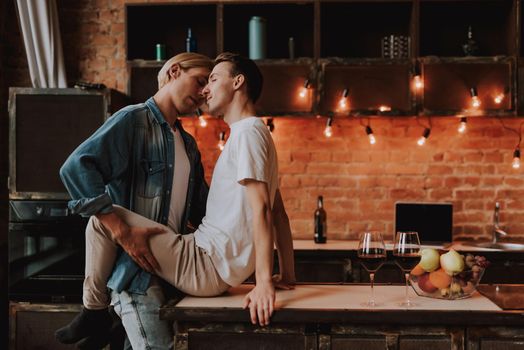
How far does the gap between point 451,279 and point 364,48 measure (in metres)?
2.54

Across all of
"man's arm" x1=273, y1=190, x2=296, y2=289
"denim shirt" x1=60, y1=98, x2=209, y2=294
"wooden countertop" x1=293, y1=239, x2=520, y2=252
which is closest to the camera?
"denim shirt" x1=60, y1=98, x2=209, y2=294

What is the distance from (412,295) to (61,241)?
2.25 meters

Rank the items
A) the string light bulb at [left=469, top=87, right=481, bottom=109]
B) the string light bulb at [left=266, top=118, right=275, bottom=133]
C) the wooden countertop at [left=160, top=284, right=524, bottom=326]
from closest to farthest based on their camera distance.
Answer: the wooden countertop at [left=160, top=284, right=524, bottom=326], the string light bulb at [left=469, top=87, right=481, bottom=109], the string light bulb at [left=266, top=118, right=275, bottom=133]

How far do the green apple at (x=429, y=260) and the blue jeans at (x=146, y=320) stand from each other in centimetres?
84

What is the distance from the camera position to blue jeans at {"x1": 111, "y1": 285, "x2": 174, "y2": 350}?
1802mm

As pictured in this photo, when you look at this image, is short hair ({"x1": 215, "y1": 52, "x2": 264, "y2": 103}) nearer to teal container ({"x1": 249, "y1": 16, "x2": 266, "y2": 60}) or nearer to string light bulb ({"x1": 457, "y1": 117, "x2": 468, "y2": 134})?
teal container ({"x1": 249, "y1": 16, "x2": 266, "y2": 60})

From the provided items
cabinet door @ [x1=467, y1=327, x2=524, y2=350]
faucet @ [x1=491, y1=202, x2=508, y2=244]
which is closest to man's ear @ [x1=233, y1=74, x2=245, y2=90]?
cabinet door @ [x1=467, y1=327, x2=524, y2=350]

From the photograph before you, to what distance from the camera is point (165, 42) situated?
4.06 metres

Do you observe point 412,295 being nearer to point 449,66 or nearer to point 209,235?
point 209,235

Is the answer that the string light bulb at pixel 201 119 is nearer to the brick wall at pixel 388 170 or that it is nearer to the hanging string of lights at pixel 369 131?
the brick wall at pixel 388 170

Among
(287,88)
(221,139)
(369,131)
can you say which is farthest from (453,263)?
(221,139)

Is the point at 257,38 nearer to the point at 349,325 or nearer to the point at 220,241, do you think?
the point at 220,241

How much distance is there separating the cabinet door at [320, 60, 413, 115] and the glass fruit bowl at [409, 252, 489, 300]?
1.93m

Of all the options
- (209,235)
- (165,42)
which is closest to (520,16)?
(165,42)
